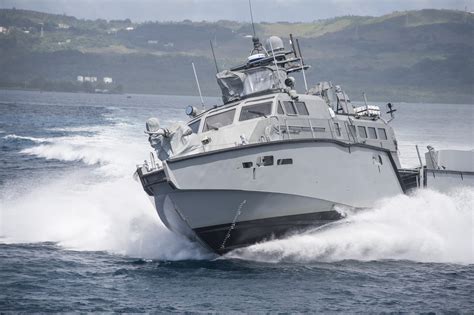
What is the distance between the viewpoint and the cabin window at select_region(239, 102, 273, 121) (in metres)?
24.8

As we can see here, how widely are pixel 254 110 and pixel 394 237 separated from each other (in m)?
5.98

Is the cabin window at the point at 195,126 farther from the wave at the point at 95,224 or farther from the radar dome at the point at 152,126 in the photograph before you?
the wave at the point at 95,224

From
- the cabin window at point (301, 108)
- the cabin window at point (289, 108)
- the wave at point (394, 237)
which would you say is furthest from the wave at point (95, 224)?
the cabin window at point (301, 108)

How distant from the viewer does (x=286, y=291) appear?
20.9 meters

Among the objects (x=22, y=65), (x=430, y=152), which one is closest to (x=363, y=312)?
(x=430, y=152)

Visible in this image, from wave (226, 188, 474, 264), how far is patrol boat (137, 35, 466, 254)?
0.44 metres

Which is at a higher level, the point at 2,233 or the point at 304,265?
the point at 2,233

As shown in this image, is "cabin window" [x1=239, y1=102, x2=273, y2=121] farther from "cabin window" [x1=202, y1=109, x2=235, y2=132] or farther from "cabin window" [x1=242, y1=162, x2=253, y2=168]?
"cabin window" [x1=242, y1=162, x2=253, y2=168]

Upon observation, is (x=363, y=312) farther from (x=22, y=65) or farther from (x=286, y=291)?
(x=22, y=65)

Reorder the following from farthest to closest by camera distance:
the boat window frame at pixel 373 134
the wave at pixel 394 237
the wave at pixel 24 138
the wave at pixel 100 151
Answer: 1. the wave at pixel 24 138
2. the wave at pixel 100 151
3. the boat window frame at pixel 373 134
4. the wave at pixel 394 237

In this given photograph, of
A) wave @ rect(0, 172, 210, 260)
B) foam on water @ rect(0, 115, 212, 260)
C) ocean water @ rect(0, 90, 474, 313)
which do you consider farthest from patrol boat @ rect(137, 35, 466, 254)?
foam on water @ rect(0, 115, 212, 260)

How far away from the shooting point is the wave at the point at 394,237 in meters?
24.2

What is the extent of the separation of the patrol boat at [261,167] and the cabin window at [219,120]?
0.11 ft

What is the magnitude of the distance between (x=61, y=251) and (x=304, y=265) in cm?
743
